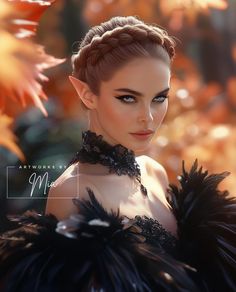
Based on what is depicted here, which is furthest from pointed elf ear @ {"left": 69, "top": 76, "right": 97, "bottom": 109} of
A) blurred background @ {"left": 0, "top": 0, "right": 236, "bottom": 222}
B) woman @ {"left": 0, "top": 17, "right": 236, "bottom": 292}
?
blurred background @ {"left": 0, "top": 0, "right": 236, "bottom": 222}

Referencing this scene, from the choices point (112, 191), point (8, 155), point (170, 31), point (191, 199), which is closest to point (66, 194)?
point (112, 191)

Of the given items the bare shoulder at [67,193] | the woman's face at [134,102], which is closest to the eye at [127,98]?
the woman's face at [134,102]

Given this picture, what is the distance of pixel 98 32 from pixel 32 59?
0.14 metres

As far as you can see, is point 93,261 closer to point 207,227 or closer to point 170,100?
point 207,227

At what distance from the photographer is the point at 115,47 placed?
0.79 m

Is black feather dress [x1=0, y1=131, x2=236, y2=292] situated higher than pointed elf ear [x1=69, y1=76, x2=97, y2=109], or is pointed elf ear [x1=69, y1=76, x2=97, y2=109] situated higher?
pointed elf ear [x1=69, y1=76, x2=97, y2=109]

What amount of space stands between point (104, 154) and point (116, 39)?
0.15 metres

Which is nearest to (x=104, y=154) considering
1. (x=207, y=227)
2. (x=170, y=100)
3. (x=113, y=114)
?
(x=113, y=114)

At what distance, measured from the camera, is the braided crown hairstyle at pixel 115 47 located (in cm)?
79

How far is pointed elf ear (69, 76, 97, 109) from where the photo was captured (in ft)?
2.71

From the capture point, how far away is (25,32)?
90 cm

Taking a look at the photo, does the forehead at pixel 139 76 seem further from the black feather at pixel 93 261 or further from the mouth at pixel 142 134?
the black feather at pixel 93 261

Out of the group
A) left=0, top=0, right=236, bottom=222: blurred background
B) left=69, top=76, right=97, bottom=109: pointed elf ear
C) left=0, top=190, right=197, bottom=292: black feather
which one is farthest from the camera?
left=0, top=0, right=236, bottom=222: blurred background

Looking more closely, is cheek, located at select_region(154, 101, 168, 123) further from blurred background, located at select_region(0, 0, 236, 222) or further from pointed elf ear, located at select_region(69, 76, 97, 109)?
blurred background, located at select_region(0, 0, 236, 222)
